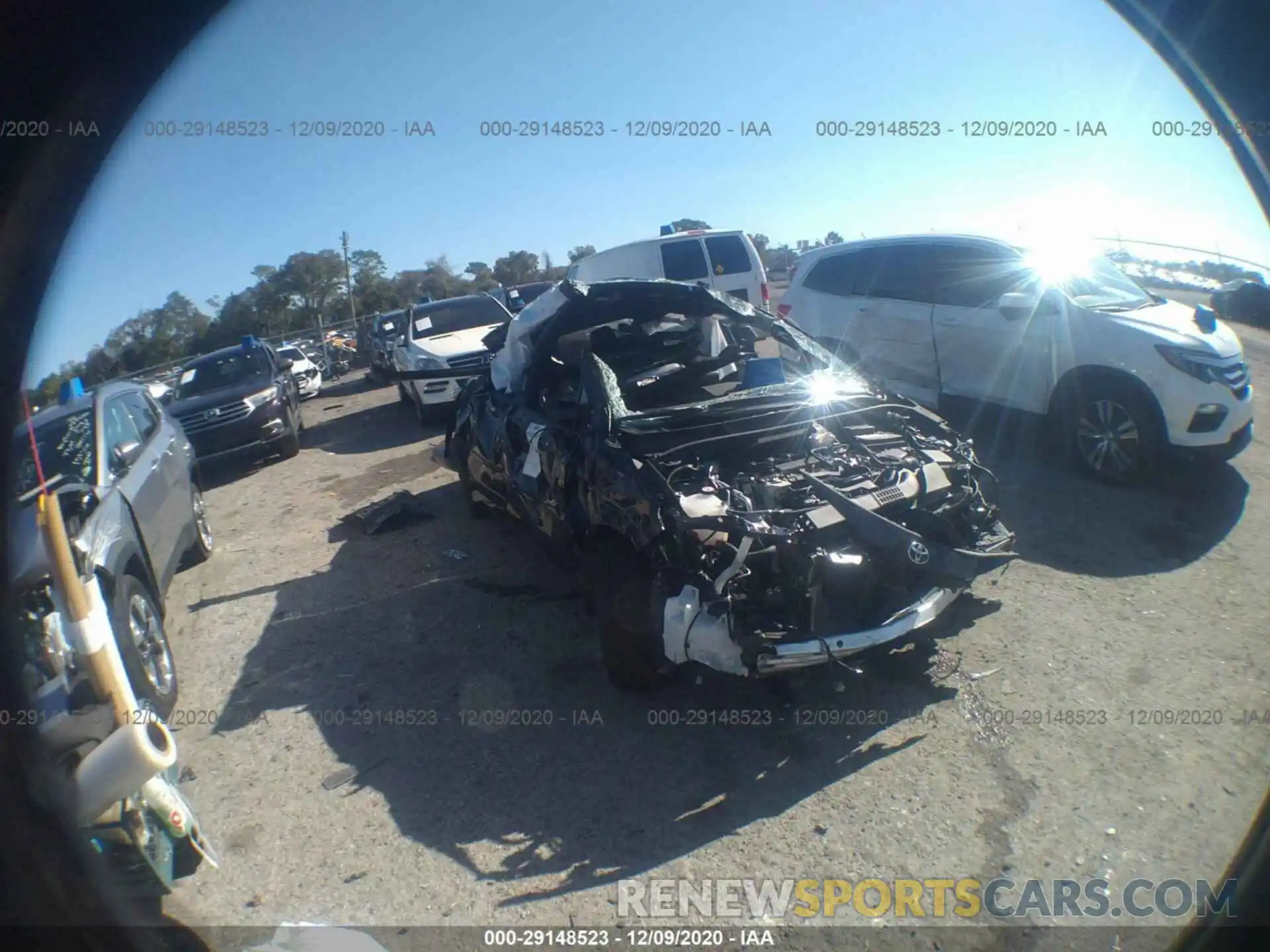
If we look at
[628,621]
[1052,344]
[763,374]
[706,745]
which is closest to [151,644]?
[628,621]

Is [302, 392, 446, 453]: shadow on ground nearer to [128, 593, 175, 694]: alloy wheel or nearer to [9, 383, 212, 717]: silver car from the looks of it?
[9, 383, 212, 717]: silver car

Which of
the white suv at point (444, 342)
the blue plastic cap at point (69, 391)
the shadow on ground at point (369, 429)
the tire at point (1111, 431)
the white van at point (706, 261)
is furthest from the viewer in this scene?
the white van at point (706, 261)

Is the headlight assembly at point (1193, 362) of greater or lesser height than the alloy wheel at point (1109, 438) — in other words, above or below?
above

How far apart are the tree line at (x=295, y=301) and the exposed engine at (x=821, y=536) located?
13.9 feet

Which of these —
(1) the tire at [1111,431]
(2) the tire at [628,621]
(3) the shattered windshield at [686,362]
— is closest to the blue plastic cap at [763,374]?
(3) the shattered windshield at [686,362]

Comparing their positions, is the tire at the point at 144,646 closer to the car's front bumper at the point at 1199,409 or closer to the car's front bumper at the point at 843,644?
the car's front bumper at the point at 843,644

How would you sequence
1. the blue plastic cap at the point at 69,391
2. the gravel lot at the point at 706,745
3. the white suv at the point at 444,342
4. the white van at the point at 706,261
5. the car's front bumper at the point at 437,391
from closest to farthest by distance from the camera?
the gravel lot at the point at 706,745 → the blue plastic cap at the point at 69,391 → the white suv at the point at 444,342 → the car's front bumper at the point at 437,391 → the white van at the point at 706,261

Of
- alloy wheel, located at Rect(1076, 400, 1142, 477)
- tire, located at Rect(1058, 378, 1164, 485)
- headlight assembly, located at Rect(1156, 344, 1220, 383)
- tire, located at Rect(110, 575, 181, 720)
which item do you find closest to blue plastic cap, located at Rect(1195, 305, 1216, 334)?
headlight assembly, located at Rect(1156, 344, 1220, 383)

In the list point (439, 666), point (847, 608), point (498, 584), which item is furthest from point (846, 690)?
point (498, 584)

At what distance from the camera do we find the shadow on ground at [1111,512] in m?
5.11

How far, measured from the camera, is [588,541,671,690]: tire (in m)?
3.66

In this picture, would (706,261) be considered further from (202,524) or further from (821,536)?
(821,536)

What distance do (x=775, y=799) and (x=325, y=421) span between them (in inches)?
522

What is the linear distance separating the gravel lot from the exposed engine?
58cm
